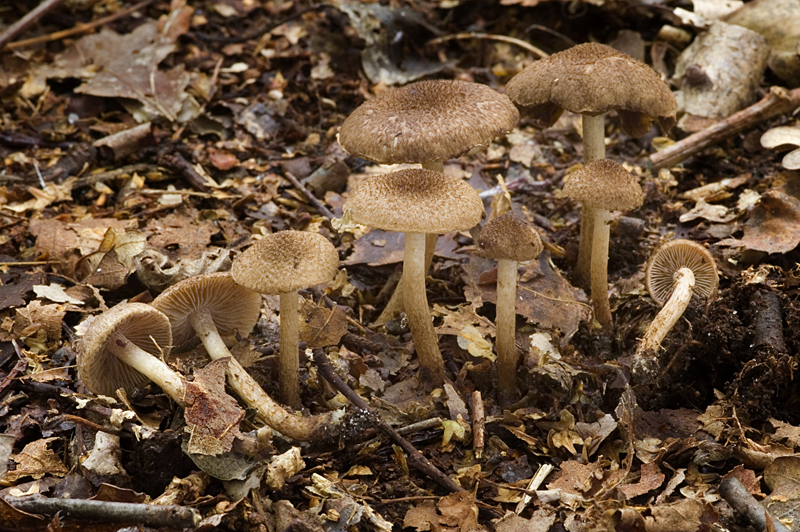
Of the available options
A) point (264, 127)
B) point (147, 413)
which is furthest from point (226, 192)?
point (147, 413)

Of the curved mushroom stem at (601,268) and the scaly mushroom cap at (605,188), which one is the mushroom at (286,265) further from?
the curved mushroom stem at (601,268)

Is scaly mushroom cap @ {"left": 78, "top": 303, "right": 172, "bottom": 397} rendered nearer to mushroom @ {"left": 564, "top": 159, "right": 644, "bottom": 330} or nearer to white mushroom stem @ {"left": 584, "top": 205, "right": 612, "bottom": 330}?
mushroom @ {"left": 564, "top": 159, "right": 644, "bottom": 330}

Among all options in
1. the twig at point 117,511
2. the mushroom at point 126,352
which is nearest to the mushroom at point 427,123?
the mushroom at point 126,352

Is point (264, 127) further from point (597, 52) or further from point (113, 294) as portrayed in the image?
point (597, 52)

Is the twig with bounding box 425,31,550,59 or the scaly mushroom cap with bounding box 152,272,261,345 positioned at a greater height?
the twig with bounding box 425,31,550,59

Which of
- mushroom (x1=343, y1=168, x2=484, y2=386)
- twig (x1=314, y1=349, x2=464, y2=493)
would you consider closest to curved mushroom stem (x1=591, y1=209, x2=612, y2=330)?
mushroom (x1=343, y1=168, x2=484, y2=386)

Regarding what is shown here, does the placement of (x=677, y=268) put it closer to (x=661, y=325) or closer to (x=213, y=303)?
(x=661, y=325)
